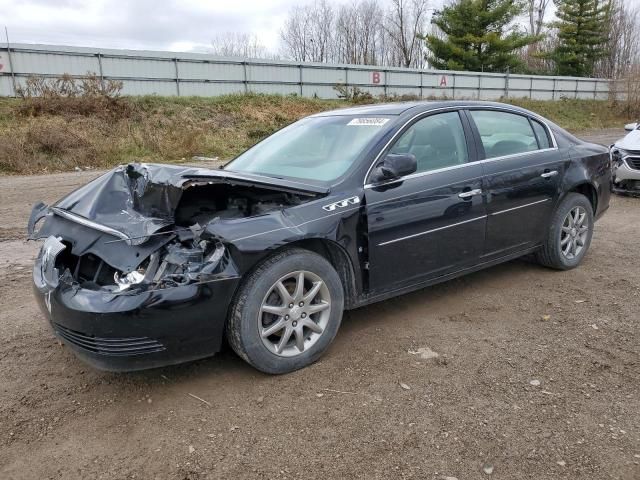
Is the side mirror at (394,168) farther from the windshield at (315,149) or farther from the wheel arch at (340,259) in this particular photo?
the wheel arch at (340,259)

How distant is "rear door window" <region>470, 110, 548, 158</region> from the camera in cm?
441

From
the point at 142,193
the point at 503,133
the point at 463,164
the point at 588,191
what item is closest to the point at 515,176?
the point at 503,133

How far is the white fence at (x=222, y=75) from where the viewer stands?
66.5 ft

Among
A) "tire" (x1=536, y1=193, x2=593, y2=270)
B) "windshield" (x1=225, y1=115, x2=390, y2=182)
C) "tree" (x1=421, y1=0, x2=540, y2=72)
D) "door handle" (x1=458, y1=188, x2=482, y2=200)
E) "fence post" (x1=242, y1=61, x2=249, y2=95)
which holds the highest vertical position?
"tree" (x1=421, y1=0, x2=540, y2=72)

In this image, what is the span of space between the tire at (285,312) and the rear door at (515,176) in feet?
5.32

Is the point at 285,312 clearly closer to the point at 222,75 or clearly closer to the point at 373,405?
the point at 373,405

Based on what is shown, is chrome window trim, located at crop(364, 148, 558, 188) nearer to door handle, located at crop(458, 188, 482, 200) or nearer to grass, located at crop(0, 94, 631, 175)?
door handle, located at crop(458, 188, 482, 200)

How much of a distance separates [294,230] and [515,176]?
2.20 metres

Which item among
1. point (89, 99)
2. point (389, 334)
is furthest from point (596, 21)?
point (389, 334)

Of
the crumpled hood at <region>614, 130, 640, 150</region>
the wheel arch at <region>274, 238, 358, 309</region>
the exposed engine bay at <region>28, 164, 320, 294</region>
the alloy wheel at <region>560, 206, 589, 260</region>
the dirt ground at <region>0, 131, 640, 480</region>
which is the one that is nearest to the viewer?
the dirt ground at <region>0, 131, 640, 480</region>

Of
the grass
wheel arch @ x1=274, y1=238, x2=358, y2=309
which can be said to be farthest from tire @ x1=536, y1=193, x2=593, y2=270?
the grass

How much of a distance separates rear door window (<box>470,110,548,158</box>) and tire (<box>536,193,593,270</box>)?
667mm

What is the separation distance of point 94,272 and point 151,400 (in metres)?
0.82

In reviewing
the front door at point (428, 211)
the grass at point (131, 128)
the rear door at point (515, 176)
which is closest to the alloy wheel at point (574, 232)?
the rear door at point (515, 176)
